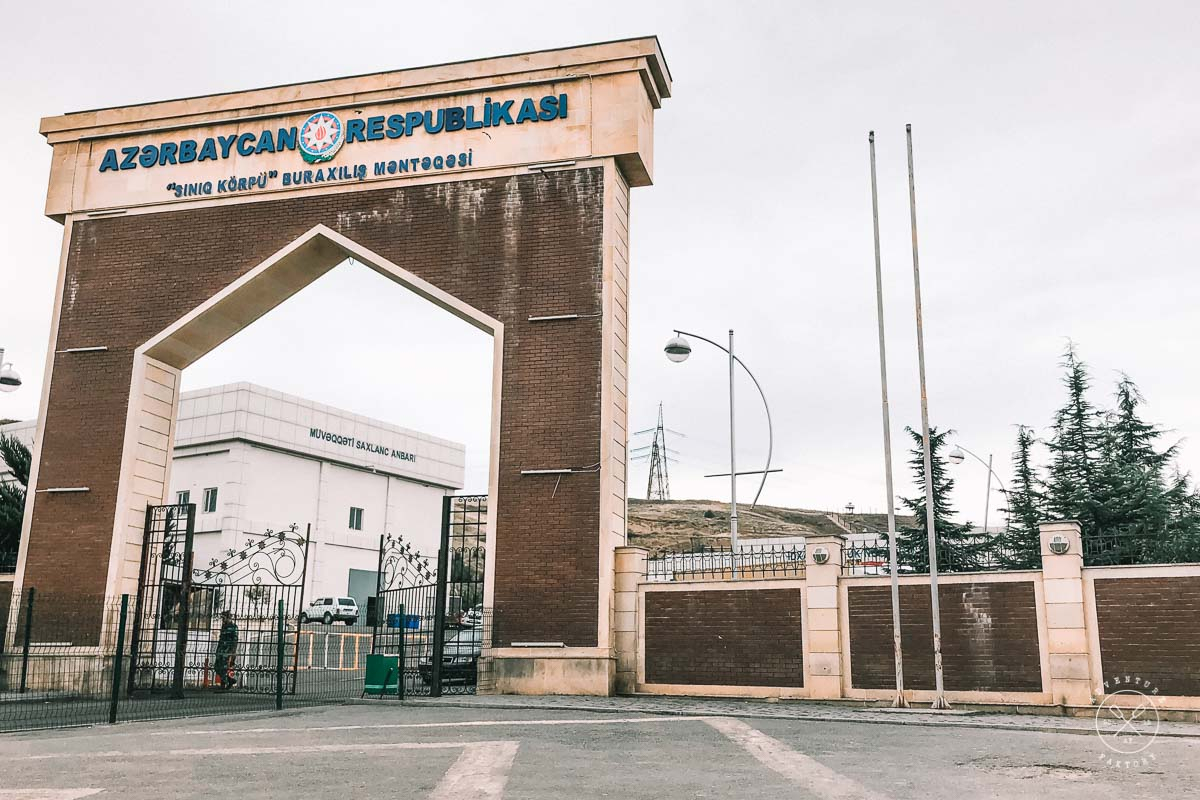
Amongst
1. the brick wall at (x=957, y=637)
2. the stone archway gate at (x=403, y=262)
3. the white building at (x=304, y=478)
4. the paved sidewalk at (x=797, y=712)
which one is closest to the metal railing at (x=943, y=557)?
the brick wall at (x=957, y=637)

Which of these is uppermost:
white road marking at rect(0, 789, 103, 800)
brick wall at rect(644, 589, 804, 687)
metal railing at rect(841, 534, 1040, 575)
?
metal railing at rect(841, 534, 1040, 575)

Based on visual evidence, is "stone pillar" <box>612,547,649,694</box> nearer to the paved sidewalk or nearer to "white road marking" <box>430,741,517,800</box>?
the paved sidewalk

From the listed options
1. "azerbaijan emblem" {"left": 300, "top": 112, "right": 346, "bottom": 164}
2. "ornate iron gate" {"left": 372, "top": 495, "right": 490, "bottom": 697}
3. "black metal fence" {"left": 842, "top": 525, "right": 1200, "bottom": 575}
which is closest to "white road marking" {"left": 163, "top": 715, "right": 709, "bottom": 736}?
"ornate iron gate" {"left": 372, "top": 495, "right": 490, "bottom": 697}

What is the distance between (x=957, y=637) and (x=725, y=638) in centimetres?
373

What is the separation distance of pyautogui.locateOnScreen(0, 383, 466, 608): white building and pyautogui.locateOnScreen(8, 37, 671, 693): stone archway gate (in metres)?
25.9

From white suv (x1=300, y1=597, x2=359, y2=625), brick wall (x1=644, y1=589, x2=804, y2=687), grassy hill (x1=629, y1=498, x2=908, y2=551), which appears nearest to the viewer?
brick wall (x1=644, y1=589, x2=804, y2=687)

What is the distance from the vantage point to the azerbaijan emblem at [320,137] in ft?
68.5

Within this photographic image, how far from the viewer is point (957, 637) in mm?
16484

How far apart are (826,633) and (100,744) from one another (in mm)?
10828

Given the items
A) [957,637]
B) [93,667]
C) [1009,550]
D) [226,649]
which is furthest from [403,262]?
[1009,550]

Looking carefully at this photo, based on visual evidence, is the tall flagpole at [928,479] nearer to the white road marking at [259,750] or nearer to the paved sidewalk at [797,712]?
the paved sidewalk at [797,712]

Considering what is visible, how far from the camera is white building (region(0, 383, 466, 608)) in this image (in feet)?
157

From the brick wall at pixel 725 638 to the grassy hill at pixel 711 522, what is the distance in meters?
51.6

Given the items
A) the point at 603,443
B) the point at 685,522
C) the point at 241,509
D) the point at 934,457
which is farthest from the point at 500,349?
the point at 685,522
